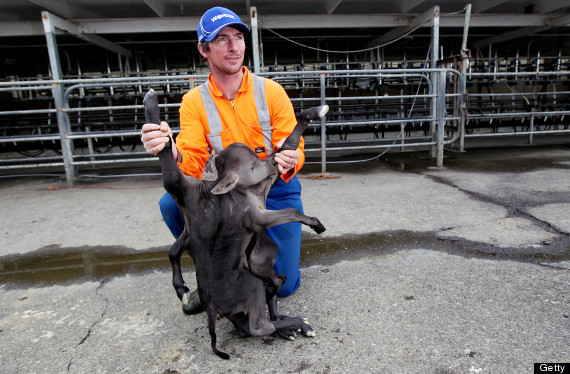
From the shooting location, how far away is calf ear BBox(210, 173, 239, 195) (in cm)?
146

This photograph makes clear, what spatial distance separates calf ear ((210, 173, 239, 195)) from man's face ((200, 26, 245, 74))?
29.6 inches

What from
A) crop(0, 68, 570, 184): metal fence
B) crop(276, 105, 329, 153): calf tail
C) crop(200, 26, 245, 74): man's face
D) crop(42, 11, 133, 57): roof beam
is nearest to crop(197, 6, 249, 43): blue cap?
crop(200, 26, 245, 74): man's face

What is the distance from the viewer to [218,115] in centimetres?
210

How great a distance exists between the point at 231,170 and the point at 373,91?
7655 millimetres

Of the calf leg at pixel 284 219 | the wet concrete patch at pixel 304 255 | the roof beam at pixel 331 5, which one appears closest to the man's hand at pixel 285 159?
the calf leg at pixel 284 219

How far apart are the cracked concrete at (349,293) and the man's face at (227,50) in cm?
129

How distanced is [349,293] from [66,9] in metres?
6.71

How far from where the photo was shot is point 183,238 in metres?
1.72

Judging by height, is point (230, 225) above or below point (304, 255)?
above

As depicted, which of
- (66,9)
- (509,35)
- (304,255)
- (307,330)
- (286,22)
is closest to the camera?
(307,330)

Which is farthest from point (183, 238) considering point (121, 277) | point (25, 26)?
point (25, 26)

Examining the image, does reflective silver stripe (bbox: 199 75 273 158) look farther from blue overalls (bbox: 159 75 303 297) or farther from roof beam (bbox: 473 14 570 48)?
roof beam (bbox: 473 14 570 48)

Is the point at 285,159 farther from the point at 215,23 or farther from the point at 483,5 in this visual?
the point at 483,5

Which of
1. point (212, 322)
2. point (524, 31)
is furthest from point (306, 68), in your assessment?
point (212, 322)
